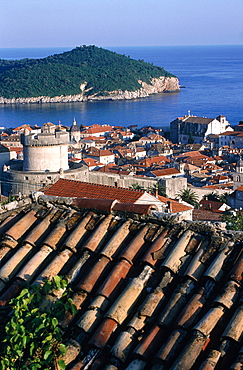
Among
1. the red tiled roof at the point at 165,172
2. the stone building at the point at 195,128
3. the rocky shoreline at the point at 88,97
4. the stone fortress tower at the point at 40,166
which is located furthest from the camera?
the rocky shoreline at the point at 88,97

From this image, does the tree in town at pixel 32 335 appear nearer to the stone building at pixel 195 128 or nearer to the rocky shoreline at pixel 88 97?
the stone building at pixel 195 128

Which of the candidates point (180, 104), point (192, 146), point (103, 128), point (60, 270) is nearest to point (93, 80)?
point (180, 104)

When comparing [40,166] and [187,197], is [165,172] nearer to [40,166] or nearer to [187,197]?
[187,197]

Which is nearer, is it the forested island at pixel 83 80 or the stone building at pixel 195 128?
the stone building at pixel 195 128

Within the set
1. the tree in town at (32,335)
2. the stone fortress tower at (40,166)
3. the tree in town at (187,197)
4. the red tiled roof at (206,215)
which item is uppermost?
the tree in town at (32,335)

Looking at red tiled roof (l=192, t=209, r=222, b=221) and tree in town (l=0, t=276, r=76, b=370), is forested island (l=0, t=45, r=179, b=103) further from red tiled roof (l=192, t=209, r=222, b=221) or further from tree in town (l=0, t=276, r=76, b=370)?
tree in town (l=0, t=276, r=76, b=370)

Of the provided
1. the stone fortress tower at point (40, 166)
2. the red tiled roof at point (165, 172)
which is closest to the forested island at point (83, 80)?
the red tiled roof at point (165, 172)

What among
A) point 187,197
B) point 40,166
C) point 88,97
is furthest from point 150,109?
point 40,166

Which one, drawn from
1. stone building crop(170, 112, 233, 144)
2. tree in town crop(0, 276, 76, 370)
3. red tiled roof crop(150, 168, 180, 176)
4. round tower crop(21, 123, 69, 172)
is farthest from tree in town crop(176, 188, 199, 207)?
stone building crop(170, 112, 233, 144)
